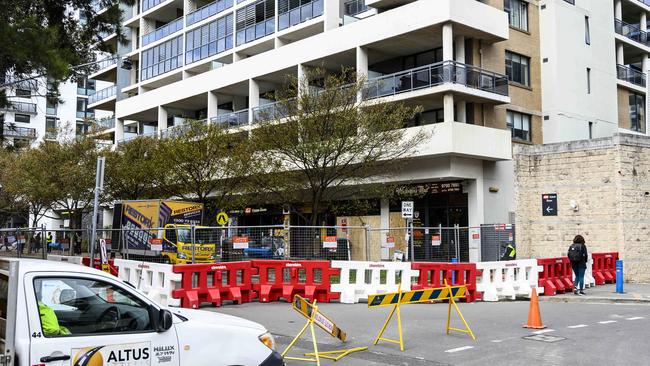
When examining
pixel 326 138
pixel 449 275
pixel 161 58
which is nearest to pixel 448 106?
pixel 326 138

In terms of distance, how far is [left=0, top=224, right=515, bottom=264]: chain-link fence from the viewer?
661 inches

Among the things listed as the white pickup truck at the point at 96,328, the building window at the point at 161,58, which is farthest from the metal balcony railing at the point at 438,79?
the white pickup truck at the point at 96,328

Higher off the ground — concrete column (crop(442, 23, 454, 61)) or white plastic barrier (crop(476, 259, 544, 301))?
concrete column (crop(442, 23, 454, 61))

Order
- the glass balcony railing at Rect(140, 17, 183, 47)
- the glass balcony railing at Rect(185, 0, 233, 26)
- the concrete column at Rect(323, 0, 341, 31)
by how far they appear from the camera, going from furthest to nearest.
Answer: the glass balcony railing at Rect(140, 17, 183, 47) → the glass balcony railing at Rect(185, 0, 233, 26) → the concrete column at Rect(323, 0, 341, 31)

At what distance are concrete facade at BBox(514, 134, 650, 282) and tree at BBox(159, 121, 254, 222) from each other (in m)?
12.3

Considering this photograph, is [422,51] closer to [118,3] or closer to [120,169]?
[120,169]

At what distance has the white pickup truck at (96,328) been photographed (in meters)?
4.55

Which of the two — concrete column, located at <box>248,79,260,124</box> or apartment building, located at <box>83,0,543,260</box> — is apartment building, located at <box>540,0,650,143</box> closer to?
apartment building, located at <box>83,0,543,260</box>

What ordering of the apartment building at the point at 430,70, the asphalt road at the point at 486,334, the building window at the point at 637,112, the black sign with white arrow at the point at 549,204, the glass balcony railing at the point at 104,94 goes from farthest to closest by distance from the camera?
1. the glass balcony railing at the point at 104,94
2. the building window at the point at 637,112
3. the apartment building at the point at 430,70
4. the black sign with white arrow at the point at 549,204
5. the asphalt road at the point at 486,334

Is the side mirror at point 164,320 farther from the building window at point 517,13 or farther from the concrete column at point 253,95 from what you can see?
the concrete column at point 253,95

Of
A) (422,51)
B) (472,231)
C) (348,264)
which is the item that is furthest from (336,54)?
(348,264)

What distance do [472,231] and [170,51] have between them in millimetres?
30675

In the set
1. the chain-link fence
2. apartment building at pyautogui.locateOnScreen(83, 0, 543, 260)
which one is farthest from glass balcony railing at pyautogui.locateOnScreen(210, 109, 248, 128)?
the chain-link fence

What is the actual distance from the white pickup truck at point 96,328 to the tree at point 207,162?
22.1 m
